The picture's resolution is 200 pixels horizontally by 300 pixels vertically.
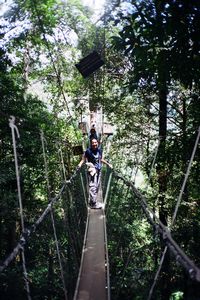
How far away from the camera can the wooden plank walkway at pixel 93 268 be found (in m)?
1.90

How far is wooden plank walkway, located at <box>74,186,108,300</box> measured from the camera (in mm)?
1896

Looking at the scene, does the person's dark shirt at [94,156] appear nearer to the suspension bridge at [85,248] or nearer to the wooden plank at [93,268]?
the suspension bridge at [85,248]

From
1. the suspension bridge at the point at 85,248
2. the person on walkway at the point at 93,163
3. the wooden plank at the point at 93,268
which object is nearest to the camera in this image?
the suspension bridge at the point at 85,248

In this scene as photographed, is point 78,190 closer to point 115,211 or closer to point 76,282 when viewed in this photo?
point 115,211

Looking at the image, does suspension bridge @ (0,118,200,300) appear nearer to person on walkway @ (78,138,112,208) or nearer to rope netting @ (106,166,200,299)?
rope netting @ (106,166,200,299)

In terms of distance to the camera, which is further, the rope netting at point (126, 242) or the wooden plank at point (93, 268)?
the rope netting at point (126, 242)

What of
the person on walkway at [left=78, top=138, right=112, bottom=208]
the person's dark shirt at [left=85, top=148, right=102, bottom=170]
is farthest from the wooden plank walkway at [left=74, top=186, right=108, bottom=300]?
the person's dark shirt at [left=85, top=148, right=102, bottom=170]

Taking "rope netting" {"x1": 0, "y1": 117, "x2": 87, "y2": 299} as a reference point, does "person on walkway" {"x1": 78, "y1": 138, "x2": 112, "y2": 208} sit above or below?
above

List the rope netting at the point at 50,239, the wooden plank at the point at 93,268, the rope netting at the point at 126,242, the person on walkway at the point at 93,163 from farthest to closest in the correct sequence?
the person on walkway at the point at 93,163 → the rope netting at the point at 126,242 → the wooden plank at the point at 93,268 → the rope netting at the point at 50,239

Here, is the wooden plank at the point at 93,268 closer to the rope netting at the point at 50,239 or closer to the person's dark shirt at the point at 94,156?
the rope netting at the point at 50,239

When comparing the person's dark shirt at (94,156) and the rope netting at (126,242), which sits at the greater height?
the person's dark shirt at (94,156)

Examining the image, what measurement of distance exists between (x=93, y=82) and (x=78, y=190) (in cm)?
310

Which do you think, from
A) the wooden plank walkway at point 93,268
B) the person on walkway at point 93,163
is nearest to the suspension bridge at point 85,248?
the wooden plank walkway at point 93,268

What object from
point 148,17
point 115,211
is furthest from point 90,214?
point 148,17
